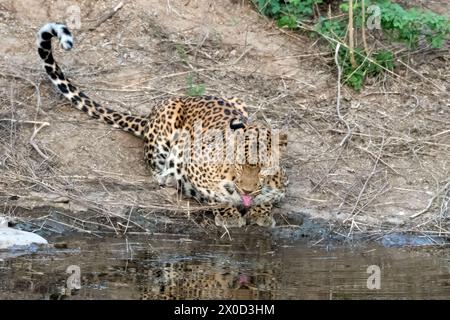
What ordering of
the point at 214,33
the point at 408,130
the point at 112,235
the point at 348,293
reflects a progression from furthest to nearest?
the point at 214,33, the point at 408,130, the point at 112,235, the point at 348,293

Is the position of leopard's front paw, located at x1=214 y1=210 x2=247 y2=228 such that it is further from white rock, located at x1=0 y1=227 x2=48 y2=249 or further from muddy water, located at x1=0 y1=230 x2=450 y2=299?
white rock, located at x1=0 y1=227 x2=48 y2=249

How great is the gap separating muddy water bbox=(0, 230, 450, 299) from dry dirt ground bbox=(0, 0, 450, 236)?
1.59ft

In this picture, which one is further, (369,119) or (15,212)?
(369,119)

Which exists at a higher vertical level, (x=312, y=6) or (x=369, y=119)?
(x=312, y=6)

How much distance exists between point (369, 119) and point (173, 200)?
2.60 m

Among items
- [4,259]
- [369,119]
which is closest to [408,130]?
[369,119]

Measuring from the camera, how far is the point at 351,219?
1134 centimetres

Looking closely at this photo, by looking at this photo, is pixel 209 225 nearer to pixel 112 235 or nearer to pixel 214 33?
pixel 112 235

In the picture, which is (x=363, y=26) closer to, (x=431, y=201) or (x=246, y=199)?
(x=431, y=201)

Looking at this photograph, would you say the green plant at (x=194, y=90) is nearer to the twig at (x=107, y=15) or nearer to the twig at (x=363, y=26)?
the twig at (x=107, y=15)

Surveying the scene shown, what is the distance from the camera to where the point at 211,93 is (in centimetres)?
1318

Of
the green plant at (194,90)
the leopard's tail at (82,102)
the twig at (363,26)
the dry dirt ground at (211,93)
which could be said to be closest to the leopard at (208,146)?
the leopard's tail at (82,102)

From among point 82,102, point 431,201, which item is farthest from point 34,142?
point 431,201

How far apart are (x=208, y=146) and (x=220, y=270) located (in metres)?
1.89
